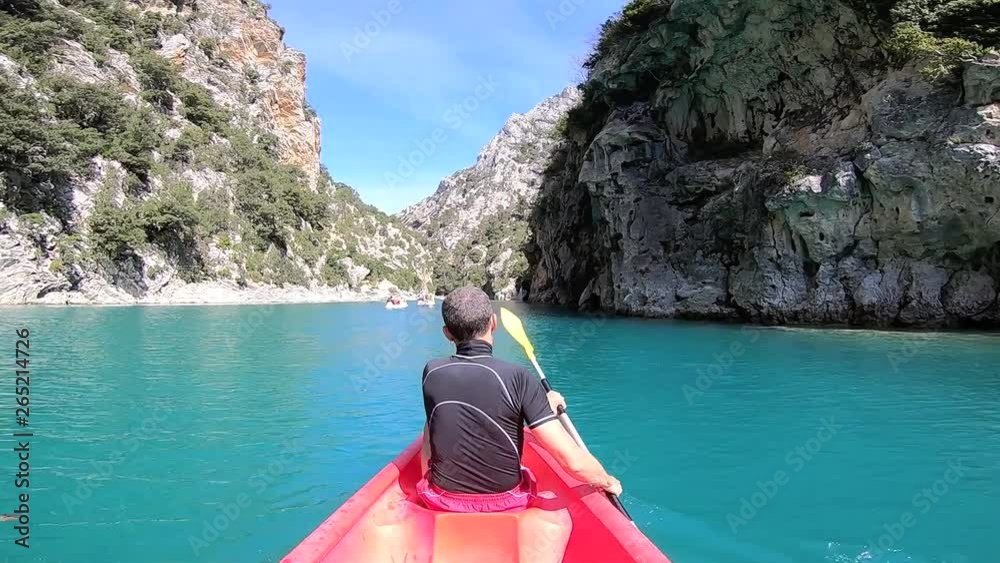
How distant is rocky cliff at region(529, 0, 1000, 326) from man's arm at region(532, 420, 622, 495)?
24.0 m

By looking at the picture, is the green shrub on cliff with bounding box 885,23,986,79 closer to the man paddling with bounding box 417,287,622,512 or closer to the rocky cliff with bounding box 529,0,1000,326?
the rocky cliff with bounding box 529,0,1000,326

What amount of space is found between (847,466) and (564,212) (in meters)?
43.0

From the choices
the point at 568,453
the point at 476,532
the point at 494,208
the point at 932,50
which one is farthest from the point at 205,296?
the point at 494,208

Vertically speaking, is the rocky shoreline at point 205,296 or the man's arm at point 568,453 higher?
the man's arm at point 568,453

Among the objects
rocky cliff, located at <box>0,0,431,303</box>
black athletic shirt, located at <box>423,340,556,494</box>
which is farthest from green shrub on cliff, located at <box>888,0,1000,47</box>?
rocky cliff, located at <box>0,0,431,303</box>

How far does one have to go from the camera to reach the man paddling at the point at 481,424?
3439mm

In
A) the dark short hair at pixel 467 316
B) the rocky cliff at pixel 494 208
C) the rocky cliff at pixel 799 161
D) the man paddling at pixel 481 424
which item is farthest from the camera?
the rocky cliff at pixel 494 208

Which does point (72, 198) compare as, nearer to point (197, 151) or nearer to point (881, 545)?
point (197, 151)

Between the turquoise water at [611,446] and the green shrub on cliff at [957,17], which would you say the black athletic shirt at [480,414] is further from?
the green shrub on cliff at [957,17]

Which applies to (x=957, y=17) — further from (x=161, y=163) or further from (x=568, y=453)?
(x=161, y=163)

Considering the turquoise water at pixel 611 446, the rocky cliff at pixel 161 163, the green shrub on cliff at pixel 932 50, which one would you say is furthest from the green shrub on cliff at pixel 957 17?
the rocky cliff at pixel 161 163

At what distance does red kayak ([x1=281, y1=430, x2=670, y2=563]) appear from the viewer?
3.37m

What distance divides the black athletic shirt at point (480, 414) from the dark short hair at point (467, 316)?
2.9 inches

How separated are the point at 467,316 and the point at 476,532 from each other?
140 cm
